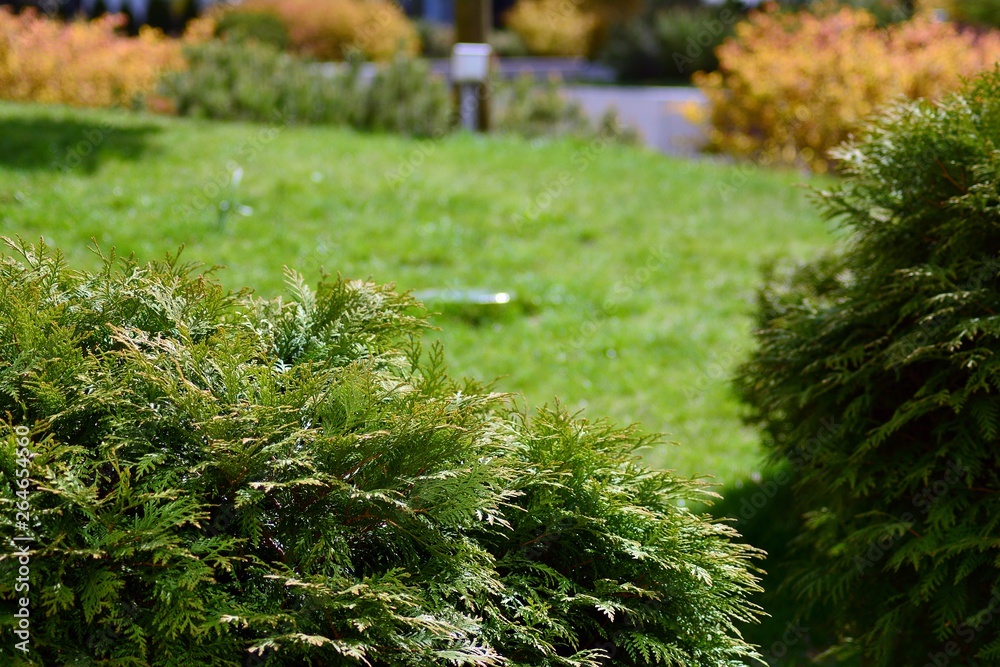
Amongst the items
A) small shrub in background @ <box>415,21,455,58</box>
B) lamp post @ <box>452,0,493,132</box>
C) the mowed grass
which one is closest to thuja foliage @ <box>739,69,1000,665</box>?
the mowed grass

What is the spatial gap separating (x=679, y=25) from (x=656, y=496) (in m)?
25.7

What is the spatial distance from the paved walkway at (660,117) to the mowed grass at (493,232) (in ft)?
16.5

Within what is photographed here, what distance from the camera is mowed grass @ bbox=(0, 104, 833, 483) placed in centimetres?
658

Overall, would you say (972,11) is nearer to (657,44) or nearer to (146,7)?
(657,44)

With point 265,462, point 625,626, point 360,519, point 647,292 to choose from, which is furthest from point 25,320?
point 647,292

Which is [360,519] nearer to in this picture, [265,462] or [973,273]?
[265,462]

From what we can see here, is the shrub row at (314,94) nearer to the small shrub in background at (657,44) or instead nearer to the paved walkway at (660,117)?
the paved walkway at (660,117)

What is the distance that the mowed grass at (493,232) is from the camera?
21.6 ft

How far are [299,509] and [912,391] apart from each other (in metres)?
2.44

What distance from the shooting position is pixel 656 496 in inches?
99.0

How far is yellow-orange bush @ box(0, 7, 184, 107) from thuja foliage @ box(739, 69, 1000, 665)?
1179 cm

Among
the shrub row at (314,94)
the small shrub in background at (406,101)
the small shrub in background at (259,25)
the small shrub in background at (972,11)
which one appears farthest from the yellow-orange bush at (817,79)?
the small shrub in background at (259,25)

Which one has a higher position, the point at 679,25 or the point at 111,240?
the point at 679,25

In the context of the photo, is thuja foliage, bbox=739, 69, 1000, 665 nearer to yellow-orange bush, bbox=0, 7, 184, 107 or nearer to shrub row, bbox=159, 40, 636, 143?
shrub row, bbox=159, 40, 636, 143
